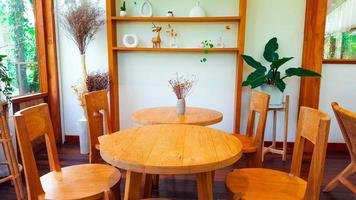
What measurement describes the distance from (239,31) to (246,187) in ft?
6.92

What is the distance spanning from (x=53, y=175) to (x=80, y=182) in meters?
0.22

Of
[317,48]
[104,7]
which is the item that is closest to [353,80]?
[317,48]

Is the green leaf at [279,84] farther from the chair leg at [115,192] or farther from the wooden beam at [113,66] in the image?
the chair leg at [115,192]

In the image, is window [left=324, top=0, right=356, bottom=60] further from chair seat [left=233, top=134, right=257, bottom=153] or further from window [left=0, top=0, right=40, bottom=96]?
window [left=0, top=0, right=40, bottom=96]

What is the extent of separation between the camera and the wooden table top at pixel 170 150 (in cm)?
112

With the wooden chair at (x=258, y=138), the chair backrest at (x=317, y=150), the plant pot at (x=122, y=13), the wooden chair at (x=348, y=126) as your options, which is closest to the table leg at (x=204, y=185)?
the chair backrest at (x=317, y=150)

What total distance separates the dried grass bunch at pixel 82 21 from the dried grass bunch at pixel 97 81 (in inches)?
13.6

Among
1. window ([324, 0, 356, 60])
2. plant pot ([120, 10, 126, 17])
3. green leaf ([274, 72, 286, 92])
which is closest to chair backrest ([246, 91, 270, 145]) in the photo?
green leaf ([274, 72, 286, 92])

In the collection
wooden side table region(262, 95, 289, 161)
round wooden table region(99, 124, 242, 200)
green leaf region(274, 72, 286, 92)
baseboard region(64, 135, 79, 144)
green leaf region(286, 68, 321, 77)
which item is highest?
green leaf region(286, 68, 321, 77)

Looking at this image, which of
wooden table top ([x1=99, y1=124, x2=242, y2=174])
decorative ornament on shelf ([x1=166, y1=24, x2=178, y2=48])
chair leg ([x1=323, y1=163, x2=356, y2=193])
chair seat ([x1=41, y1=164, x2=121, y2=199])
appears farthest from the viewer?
decorative ornament on shelf ([x1=166, y1=24, x2=178, y2=48])

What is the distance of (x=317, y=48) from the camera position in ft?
10.3

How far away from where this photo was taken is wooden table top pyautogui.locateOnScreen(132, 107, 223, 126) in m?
2.05

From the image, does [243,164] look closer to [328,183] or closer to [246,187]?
[328,183]

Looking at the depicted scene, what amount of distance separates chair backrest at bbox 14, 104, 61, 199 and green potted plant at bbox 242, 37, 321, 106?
2153mm
